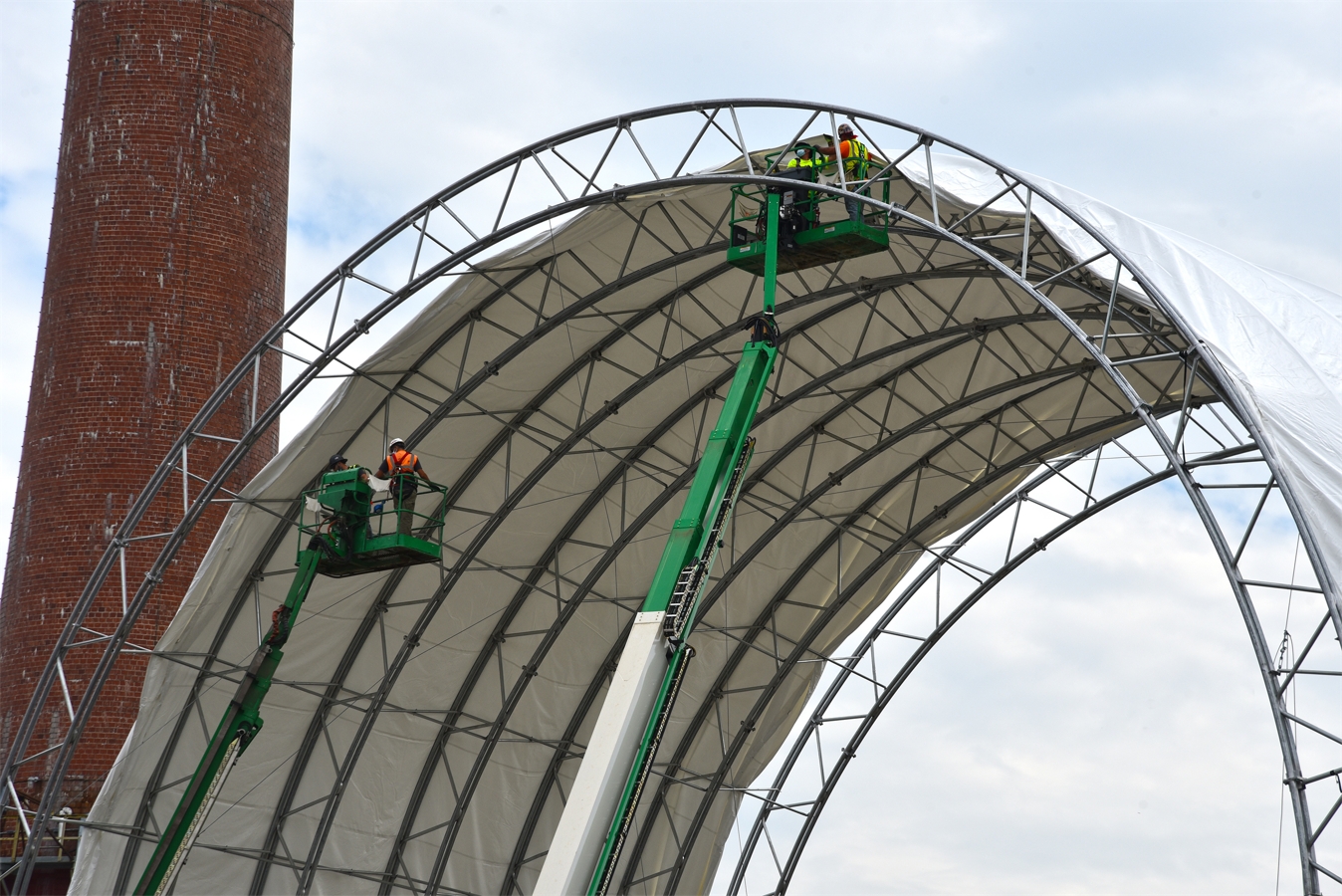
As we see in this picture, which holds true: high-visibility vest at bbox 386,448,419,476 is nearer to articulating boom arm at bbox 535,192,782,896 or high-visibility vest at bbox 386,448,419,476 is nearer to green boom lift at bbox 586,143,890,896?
green boom lift at bbox 586,143,890,896

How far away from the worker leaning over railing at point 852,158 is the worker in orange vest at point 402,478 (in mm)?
7356

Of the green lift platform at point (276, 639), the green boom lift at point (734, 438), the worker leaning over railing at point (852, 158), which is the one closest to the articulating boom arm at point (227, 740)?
the green lift platform at point (276, 639)

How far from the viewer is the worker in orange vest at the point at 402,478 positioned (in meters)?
23.4

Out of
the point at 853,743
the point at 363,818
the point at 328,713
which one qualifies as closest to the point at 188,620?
the point at 328,713

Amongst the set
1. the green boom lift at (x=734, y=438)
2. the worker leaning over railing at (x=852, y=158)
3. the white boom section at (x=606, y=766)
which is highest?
the worker leaning over railing at (x=852, y=158)

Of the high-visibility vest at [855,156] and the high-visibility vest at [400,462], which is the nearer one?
the high-visibility vest at [855,156]

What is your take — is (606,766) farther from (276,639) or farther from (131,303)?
(131,303)

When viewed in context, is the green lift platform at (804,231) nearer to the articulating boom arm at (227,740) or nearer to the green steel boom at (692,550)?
the green steel boom at (692,550)

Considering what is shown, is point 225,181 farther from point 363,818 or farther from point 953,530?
point 953,530

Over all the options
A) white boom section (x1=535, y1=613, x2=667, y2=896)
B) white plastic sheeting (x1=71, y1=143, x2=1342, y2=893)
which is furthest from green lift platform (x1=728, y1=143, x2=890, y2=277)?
white boom section (x1=535, y1=613, x2=667, y2=896)

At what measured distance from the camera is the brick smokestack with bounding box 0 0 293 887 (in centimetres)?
3222

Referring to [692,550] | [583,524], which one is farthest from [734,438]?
[583,524]

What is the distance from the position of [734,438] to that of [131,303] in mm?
19248

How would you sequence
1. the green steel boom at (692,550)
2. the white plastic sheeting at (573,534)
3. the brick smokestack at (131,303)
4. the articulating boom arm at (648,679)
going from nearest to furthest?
the articulating boom arm at (648,679)
the green steel boom at (692,550)
the white plastic sheeting at (573,534)
the brick smokestack at (131,303)
